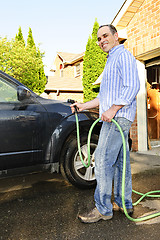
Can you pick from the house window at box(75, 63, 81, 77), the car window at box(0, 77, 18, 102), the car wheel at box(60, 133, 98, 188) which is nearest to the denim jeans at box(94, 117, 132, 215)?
the car wheel at box(60, 133, 98, 188)

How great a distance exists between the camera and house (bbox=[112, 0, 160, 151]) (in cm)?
612

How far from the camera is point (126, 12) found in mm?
6547

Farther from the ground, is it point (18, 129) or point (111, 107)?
point (111, 107)

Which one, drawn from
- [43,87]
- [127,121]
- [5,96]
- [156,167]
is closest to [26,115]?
[5,96]

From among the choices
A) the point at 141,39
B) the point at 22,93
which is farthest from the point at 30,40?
the point at 22,93

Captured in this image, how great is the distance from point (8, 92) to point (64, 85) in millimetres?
16324

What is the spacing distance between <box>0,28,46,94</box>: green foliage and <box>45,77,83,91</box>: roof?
82 centimetres

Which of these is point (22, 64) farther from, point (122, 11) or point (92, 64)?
point (122, 11)

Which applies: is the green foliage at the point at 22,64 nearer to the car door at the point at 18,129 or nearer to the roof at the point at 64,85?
the roof at the point at 64,85

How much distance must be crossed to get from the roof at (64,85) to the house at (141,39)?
40.5ft

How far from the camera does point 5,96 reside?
316 centimetres

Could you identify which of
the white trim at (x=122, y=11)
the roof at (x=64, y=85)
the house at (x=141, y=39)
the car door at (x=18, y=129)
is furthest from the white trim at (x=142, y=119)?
the roof at (x=64, y=85)

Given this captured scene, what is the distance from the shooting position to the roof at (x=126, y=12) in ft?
21.0

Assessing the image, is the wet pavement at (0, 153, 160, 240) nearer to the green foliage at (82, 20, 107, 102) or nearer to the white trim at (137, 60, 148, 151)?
the white trim at (137, 60, 148, 151)
